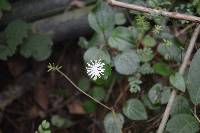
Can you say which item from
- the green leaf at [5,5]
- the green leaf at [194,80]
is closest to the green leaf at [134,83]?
the green leaf at [194,80]

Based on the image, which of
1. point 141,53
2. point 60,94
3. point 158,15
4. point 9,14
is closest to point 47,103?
point 60,94

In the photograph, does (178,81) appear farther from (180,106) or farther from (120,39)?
(120,39)

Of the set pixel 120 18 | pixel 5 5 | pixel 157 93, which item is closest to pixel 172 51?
pixel 157 93

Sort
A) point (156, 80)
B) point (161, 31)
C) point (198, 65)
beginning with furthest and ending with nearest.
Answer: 1. point (156, 80)
2. point (161, 31)
3. point (198, 65)

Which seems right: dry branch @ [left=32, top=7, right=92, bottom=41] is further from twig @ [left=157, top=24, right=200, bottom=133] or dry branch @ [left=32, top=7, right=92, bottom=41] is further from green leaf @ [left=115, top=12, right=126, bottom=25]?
twig @ [left=157, top=24, right=200, bottom=133]

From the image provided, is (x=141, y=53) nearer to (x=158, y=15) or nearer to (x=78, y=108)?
(x=158, y=15)

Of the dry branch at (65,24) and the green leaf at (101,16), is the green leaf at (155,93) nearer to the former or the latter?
the green leaf at (101,16)
